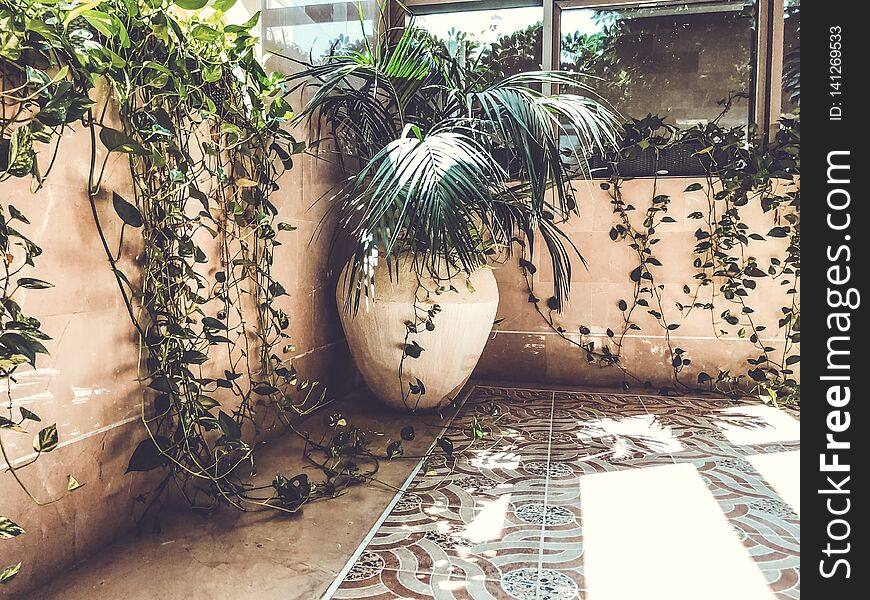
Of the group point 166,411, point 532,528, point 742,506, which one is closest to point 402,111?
point 166,411

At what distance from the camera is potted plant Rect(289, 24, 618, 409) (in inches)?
73.7

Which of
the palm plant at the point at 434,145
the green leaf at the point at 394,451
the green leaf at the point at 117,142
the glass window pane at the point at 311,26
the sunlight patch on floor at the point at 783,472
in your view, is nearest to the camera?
the green leaf at the point at 117,142

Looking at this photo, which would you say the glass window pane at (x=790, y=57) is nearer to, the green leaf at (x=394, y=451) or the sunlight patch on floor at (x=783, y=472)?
the sunlight patch on floor at (x=783, y=472)

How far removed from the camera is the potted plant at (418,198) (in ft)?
6.14

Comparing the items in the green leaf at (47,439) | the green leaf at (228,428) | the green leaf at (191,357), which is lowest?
the green leaf at (228,428)

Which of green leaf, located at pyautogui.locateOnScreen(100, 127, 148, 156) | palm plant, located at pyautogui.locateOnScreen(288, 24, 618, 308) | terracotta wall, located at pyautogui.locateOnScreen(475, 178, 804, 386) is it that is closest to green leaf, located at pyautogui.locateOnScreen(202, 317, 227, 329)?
green leaf, located at pyautogui.locateOnScreen(100, 127, 148, 156)

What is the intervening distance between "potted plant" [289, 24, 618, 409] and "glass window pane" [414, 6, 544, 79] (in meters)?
0.69

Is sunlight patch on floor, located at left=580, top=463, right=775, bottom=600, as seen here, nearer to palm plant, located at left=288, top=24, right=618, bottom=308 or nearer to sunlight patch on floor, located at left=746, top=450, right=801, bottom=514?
sunlight patch on floor, located at left=746, top=450, right=801, bottom=514

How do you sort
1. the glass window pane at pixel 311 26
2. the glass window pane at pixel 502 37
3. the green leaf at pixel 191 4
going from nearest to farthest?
the green leaf at pixel 191 4 < the glass window pane at pixel 311 26 < the glass window pane at pixel 502 37

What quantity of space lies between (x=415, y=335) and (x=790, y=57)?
2086 millimetres

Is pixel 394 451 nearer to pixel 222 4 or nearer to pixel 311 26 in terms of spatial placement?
pixel 222 4

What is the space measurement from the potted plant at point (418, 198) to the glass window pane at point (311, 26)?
10cm

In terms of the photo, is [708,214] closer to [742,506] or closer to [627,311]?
[627,311]

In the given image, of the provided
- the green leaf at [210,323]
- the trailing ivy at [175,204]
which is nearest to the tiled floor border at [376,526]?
the trailing ivy at [175,204]
